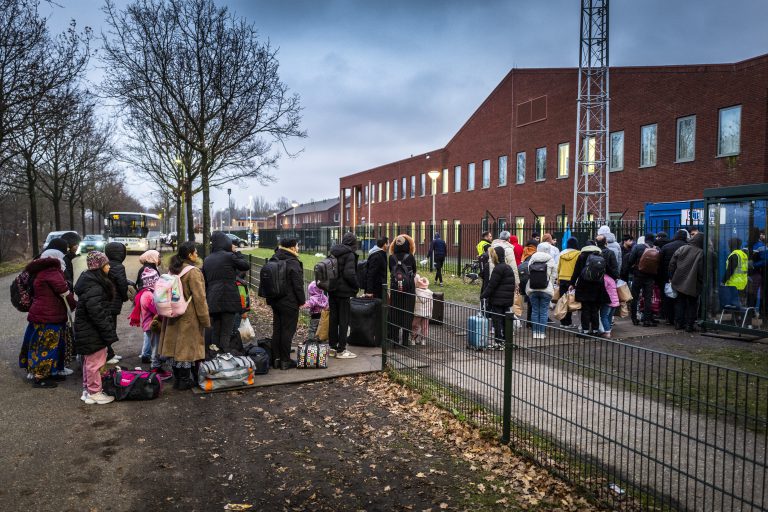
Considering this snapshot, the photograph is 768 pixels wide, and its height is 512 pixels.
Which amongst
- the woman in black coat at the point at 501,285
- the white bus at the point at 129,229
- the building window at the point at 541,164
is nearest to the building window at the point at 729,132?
the building window at the point at 541,164

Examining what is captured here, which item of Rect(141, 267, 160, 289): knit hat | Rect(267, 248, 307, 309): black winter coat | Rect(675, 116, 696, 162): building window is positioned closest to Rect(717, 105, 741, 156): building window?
Rect(675, 116, 696, 162): building window

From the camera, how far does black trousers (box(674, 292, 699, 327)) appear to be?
1132 centimetres

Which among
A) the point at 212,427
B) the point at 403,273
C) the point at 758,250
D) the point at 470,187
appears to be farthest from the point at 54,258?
the point at 470,187

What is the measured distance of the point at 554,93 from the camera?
3203 centimetres

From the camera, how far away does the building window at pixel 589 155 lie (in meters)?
28.4

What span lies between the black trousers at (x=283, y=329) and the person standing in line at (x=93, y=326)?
2215 millimetres

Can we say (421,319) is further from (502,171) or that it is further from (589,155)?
(502,171)

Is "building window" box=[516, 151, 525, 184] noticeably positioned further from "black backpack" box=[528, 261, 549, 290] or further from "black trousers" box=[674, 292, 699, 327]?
"black backpack" box=[528, 261, 549, 290]

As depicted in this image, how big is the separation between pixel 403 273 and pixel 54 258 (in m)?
5.11

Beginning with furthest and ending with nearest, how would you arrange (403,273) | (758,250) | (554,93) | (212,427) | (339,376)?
(554,93), (758,250), (403,273), (339,376), (212,427)

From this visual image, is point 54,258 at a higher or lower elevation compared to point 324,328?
higher

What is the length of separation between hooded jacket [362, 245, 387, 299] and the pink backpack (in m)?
3.65

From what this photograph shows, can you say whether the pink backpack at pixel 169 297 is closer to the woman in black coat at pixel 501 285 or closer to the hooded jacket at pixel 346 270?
the hooded jacket at pixel 346 270

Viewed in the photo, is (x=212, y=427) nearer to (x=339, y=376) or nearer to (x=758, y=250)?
(x=339, y=376)
